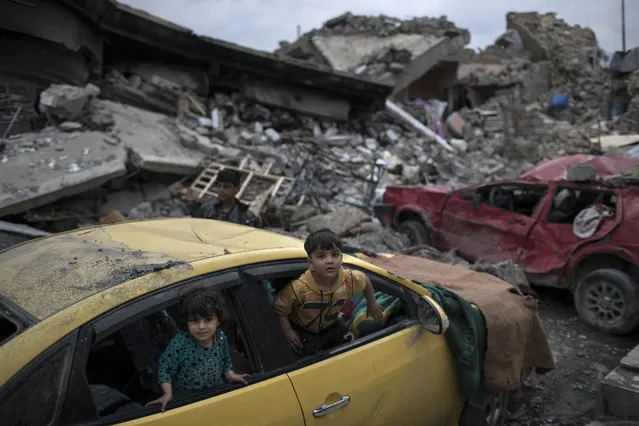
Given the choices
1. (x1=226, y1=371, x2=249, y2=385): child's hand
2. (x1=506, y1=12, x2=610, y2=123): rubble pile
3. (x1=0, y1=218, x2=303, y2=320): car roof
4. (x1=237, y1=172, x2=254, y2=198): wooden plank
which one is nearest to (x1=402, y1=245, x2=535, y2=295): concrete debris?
(x1=0, y1=218, x2=303, y2=320): car roof

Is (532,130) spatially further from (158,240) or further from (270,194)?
(158,240)

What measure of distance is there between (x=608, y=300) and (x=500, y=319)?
9.44 ft

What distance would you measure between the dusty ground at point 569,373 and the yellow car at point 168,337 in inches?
57.3

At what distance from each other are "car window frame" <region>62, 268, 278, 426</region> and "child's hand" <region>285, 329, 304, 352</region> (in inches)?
9.9

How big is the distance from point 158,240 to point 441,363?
66.7 inches

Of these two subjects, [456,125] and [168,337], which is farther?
[456,125]

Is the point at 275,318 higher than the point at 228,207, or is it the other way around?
the point at 228,207

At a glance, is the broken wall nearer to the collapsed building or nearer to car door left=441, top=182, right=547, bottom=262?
the collapsed building

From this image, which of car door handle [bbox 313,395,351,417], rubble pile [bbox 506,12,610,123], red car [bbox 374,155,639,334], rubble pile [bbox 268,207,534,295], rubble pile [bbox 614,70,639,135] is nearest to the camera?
car door handle [bbox 313,395,351,417]

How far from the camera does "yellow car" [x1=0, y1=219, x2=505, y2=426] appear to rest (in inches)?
63.0

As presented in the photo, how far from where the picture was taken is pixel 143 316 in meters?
1.81

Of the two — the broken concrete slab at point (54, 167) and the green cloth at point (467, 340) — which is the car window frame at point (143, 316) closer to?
the green cloth at point (467, 340)

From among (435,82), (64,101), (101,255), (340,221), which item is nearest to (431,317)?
(101,255)

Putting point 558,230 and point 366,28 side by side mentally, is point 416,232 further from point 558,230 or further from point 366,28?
point 366,28
